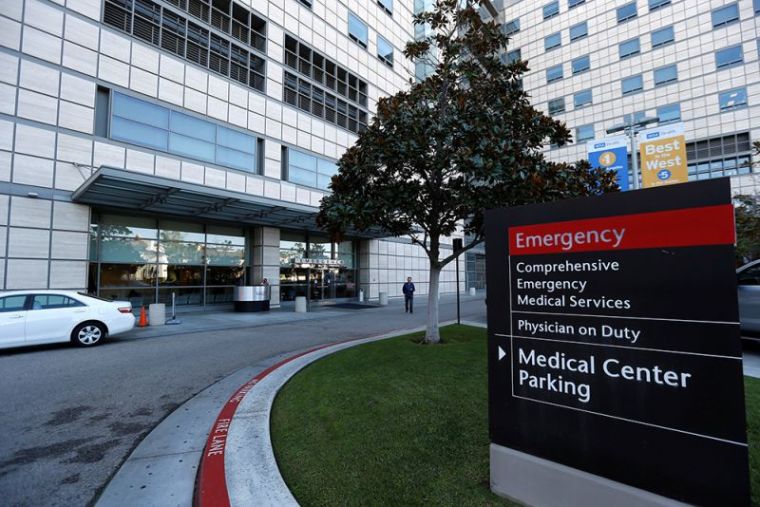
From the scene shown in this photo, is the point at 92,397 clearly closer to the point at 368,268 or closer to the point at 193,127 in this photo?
the point at 193,127

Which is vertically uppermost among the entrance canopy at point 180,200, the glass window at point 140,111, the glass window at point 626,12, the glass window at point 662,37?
the glass window at point 626,12

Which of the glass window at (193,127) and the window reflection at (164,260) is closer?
the window reflection at (164,260)

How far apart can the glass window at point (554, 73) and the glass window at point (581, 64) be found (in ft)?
5.32

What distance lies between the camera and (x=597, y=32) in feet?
134

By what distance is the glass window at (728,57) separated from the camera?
109ft

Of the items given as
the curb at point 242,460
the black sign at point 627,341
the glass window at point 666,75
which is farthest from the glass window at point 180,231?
the glass window at point 666,75

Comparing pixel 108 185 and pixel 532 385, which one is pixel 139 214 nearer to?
pixel 108 185

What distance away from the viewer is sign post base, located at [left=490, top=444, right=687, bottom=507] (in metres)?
2.31

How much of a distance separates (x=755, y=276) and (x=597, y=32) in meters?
43.3

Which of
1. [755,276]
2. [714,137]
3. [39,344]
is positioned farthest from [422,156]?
[714,137]

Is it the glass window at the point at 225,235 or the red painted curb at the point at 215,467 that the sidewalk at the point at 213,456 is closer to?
the red painted curb at the point at 215,467

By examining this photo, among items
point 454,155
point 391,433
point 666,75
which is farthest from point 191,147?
point 666,75

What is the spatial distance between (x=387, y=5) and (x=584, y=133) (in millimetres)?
26163

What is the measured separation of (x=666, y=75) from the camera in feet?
120
